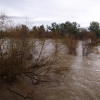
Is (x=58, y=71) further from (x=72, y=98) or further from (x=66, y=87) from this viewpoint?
(x=72, y=98)

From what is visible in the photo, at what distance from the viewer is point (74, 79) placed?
1123 centimetres

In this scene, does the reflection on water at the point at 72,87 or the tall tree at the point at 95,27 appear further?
the tall tree at the point at 95,27

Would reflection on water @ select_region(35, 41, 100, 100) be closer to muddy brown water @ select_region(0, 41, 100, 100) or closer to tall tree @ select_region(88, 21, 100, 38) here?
muddy brown water @ select_region(0, 41, 100, 100)

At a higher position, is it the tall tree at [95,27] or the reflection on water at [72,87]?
the tall tree at [95,27]

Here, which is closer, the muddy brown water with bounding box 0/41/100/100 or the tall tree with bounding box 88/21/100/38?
the muddy brown water with bounding box 0/41/100/100

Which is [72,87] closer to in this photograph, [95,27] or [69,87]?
[69,87]

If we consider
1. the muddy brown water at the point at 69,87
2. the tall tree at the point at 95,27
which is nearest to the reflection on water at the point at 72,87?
the muddy brown water at the point at 69,87

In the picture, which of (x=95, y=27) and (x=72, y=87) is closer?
(x=72, y=87)

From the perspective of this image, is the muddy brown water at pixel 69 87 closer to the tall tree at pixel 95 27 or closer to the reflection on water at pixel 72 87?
the reflection on water at pixel 72 87

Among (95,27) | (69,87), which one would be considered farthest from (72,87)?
(95,27)

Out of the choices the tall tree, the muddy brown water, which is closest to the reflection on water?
the muddy brown water

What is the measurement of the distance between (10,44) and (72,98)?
15.9 ft

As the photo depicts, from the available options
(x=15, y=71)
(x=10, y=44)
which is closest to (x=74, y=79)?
(x=15, y=71)

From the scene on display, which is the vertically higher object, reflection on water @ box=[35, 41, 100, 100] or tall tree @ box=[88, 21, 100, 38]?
tall tree @ box=[88, 21, 100, 38]
